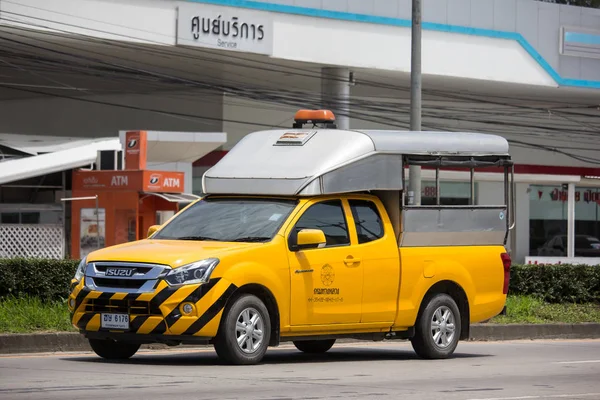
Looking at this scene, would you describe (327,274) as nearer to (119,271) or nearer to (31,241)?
(119,271)

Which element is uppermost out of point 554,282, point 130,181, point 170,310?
point 130,181

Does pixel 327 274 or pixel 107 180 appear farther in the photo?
pixel 107 180

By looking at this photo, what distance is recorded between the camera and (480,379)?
40.4 ft

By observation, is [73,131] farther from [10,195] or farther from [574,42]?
[574,42]

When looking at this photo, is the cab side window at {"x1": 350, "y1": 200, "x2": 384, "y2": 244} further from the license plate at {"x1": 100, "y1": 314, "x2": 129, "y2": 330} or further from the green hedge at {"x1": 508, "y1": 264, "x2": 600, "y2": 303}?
the green hedge at {"x1": 508, "y1": 264, "x2": 600, "y2": 303}

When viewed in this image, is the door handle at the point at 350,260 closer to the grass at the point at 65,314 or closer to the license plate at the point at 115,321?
the license plate at the point at 115,321

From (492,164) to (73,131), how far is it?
33.8m

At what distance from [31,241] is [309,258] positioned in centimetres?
1872

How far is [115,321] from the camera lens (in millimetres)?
12492

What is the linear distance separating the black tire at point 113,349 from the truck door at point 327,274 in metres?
1.76

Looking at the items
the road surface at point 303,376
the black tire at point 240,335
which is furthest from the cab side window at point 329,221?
the road surface at point 303,376

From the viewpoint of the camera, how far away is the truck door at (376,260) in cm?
1401

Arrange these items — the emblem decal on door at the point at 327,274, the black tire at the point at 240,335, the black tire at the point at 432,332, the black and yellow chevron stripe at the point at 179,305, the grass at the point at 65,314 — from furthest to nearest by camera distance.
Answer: the grass at the point at 65,314
the black tire at the point at 432,332
the emblem decal on door at the point at 327,274
the black tire at the point at 240,335
the black and yellow chevron stripe at the point at 179,305

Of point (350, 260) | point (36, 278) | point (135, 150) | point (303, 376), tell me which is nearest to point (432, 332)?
point (350, 260)
